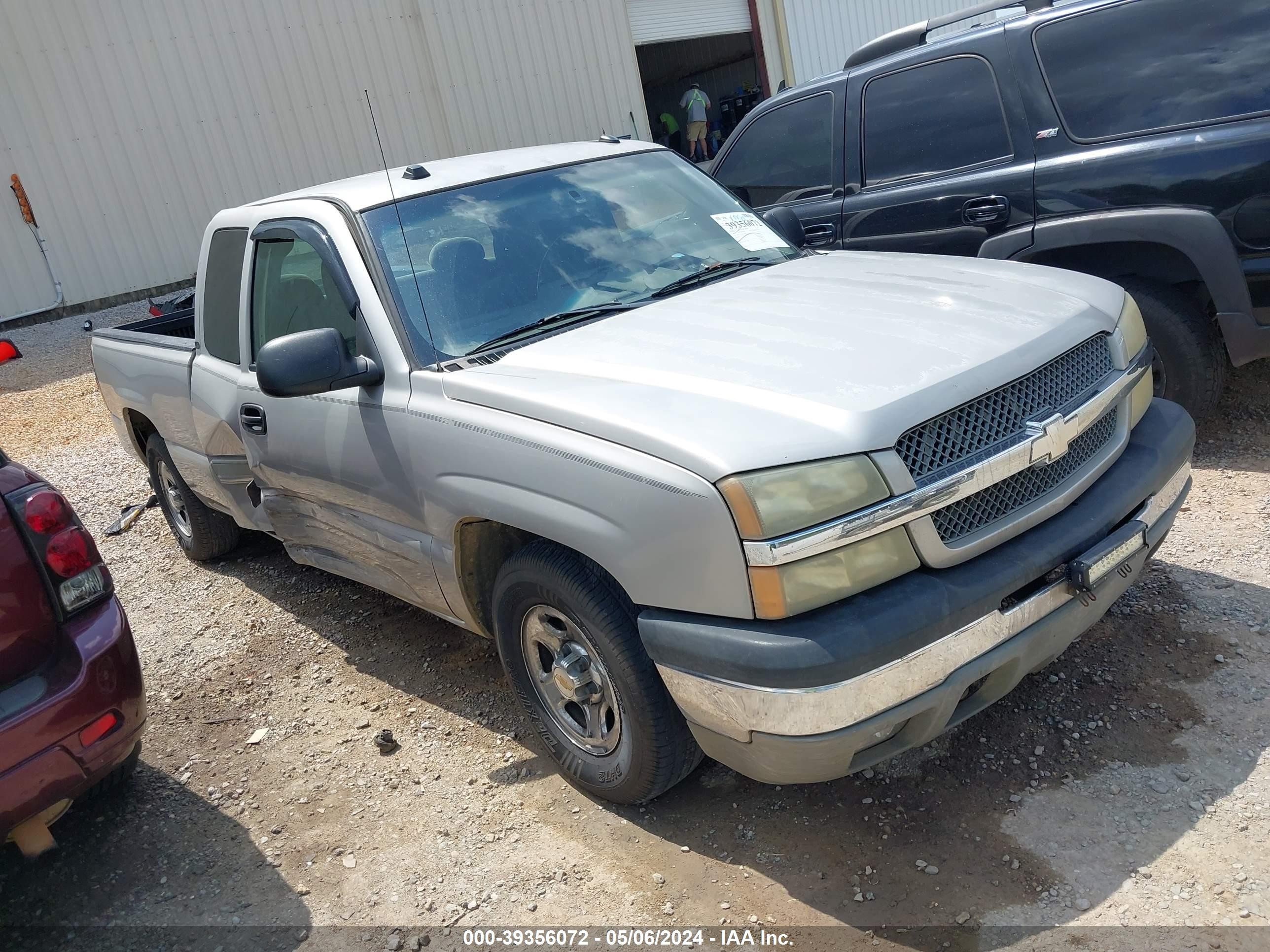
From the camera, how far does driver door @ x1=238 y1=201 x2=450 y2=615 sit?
10.7 ft

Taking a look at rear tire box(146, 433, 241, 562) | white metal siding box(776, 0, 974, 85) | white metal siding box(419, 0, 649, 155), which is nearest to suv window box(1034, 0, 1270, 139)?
rear tire box(146, 433, 241, 562)

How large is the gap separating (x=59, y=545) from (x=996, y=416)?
103 inches

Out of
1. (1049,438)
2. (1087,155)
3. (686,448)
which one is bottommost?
(1049,438)

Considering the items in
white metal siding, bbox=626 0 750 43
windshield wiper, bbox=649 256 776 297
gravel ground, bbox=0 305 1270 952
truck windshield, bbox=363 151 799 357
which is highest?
white metal siding, bbox=626 0 750 43

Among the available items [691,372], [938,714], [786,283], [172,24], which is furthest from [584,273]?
[172,24]

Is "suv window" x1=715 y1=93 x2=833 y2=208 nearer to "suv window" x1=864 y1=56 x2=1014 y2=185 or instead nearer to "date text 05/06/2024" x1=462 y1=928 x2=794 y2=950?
"suv window" x1=864 y1=56 x2=1014 y2=185

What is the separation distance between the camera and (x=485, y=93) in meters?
14.4

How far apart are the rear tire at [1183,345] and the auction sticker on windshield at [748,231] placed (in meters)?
1.71

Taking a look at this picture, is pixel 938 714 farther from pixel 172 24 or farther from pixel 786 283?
pixel 172 24

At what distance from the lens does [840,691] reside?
2.27m

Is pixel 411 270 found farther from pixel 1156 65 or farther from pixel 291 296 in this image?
pixel 1156 65

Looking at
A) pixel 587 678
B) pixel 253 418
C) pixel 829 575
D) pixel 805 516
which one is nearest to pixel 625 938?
pixel 587 678

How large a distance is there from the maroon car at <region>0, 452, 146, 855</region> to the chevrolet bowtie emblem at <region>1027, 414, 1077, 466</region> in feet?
8.60

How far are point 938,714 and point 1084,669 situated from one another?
1132mm
